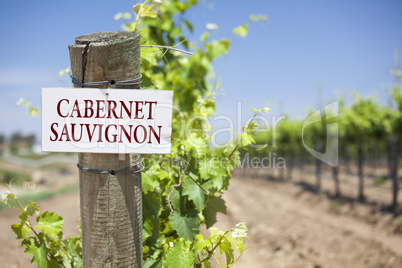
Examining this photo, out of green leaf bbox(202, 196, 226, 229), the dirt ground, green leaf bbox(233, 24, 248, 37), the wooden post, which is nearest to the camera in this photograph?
the wooden post

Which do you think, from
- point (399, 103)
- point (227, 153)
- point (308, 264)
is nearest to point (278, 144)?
point (399, 103)

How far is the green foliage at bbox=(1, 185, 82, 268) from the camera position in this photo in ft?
5.56

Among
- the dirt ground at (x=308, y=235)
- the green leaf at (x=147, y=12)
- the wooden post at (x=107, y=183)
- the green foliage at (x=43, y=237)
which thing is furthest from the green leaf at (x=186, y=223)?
the dirt ground at (x=308, y=235)

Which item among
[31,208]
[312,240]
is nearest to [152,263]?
[31,208]

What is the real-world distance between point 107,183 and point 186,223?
644 millimetres

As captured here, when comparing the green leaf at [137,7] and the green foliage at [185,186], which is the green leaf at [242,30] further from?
the green leaf at [137,7]

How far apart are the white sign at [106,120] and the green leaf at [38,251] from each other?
635mm

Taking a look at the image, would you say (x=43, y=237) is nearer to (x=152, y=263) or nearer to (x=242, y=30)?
(x=152, y=263)

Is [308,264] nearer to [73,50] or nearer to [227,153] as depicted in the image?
[227,153]

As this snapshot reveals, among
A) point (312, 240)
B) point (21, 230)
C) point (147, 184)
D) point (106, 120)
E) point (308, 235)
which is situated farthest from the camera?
point (308, 235)

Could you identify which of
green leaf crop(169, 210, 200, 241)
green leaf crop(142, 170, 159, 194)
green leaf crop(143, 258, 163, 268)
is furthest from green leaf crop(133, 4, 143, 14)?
green leaf crop(143, 258, 163, 268)

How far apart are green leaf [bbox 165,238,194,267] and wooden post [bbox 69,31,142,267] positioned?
212 mm

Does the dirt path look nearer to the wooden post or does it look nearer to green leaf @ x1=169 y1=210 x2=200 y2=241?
green leaf @ x1=169 y1=210 x2=200 y2=241

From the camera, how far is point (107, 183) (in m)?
1.39
